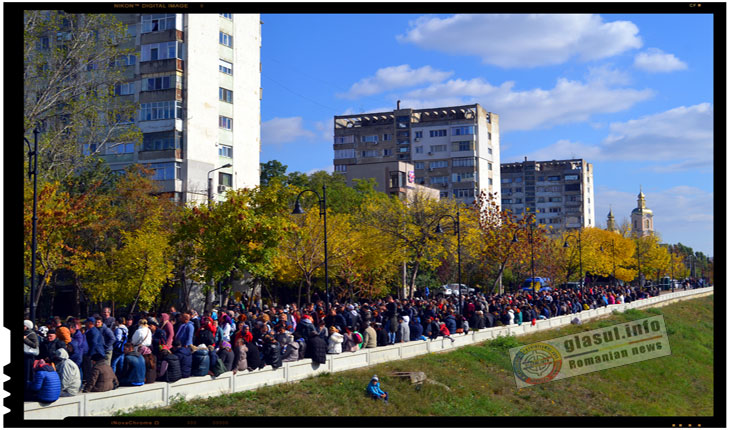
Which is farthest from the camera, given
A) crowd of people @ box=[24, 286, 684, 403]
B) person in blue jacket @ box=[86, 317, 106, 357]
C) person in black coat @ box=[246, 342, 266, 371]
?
person in black coat @ box=[246, 342, 266, 371]

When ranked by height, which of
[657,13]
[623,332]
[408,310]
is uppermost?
[657,13]

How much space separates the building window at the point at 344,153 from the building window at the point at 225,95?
5618cm

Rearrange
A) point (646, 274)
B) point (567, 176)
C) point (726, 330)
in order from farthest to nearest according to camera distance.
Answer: point (567, 176) < point (646, 274) < point (726, 330)

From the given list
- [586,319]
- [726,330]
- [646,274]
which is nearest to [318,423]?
[726,330]

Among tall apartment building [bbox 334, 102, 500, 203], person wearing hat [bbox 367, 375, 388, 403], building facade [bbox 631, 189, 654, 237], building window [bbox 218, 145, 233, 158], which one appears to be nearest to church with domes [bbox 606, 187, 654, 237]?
building facade [bbox 631, 189, 654, 237]

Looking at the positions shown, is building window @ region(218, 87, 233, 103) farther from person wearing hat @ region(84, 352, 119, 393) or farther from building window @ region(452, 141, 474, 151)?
building window @ region(452, 141, 474, 151)

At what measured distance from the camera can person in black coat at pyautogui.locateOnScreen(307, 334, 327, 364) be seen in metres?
18.8

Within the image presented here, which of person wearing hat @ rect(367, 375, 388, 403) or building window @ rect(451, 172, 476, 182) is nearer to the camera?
person wearing hat @ rect(367, 375, 388, 403)

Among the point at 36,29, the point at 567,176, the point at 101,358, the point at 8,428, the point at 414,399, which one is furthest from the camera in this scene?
the point at 567,176

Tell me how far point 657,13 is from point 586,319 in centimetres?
3259

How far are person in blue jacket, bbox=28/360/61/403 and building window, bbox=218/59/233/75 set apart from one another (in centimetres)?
3603

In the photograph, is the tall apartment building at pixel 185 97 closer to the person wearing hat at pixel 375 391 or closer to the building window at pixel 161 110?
the building window at pixel 161 110

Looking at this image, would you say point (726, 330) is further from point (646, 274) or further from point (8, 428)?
point (646, 274)

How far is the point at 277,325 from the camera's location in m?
19.7
